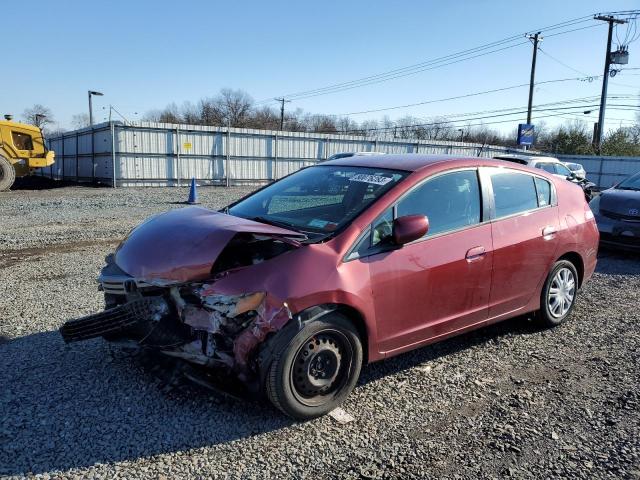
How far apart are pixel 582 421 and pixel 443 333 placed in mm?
1063

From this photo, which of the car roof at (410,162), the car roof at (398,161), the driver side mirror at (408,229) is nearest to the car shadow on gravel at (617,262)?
the car roof at (410,162)

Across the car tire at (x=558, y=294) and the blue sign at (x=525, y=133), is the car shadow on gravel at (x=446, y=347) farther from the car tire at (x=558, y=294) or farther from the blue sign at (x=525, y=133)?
the blue sign at (x=525, y=133)

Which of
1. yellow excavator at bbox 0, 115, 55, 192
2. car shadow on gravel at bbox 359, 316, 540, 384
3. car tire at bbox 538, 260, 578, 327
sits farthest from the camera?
yellow excavator at bbox 0, 115, 55, 192

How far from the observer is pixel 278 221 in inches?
154

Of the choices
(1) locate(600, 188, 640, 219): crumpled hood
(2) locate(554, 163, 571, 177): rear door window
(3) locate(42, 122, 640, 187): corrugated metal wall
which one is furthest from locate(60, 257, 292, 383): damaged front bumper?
(3) locate(42, 122, 640, 187): corrugated metal wall

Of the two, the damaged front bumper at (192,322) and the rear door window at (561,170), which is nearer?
the damaged front bumper at (192,322)

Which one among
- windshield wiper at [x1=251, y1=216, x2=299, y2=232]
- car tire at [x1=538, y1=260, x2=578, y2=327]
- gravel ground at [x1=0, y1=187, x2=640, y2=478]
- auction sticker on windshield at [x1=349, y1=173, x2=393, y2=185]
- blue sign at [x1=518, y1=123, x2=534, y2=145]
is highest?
blue sign at [x1=518, y1=123, x2=534, y2=145]

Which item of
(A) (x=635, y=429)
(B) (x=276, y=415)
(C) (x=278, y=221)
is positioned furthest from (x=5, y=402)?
(A) (x=635, y=429)

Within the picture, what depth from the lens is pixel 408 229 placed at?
3365 millimetres

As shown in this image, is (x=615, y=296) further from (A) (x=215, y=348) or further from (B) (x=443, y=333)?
(A) (x=215, y=348)

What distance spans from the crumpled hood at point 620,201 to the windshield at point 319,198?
6.23 m

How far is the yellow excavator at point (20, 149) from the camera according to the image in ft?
66.3

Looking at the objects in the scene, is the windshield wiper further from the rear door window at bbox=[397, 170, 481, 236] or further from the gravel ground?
the gravel ground

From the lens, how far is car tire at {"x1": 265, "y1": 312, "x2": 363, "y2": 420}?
2971 millimetres
